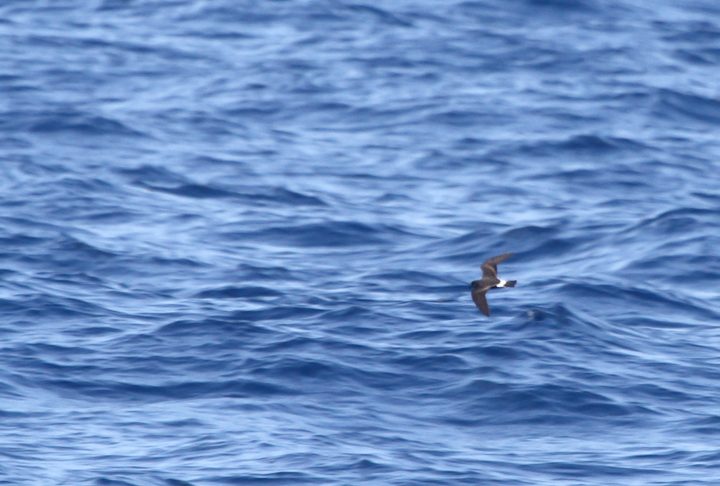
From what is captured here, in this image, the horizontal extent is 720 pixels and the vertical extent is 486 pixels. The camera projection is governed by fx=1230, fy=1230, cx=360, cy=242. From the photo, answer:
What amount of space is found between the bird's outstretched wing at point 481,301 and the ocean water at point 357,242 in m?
0.62

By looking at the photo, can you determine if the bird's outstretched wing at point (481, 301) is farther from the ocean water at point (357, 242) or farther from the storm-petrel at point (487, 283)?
the ocean water at point (357, 242)

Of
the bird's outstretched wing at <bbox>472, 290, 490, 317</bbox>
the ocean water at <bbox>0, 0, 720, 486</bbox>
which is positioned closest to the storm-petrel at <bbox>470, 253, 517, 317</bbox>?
the bird's outstretched wing at <bbox>472, 290, 490, 317</bbox>

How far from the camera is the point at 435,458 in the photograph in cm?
816

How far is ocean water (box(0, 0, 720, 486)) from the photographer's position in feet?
27.8

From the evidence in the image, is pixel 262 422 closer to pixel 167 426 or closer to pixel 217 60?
pixel 167 426

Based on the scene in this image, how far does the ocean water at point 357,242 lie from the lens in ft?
27.8

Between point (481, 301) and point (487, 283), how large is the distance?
43cm

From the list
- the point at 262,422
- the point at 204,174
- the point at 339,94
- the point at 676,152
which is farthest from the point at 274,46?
the point at 262,422

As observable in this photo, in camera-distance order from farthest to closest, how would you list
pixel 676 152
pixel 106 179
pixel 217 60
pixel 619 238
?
1. pixel 217 60
2. pixel 676 152
3. pixel 106 179
4. pixel 619 238

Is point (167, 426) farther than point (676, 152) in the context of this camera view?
No

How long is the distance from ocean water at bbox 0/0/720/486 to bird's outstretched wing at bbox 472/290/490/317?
2.05 ft

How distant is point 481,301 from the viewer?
30.0 feet

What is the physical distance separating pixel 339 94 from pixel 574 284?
616cm

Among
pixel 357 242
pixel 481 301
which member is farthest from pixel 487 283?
pixel 357 242
